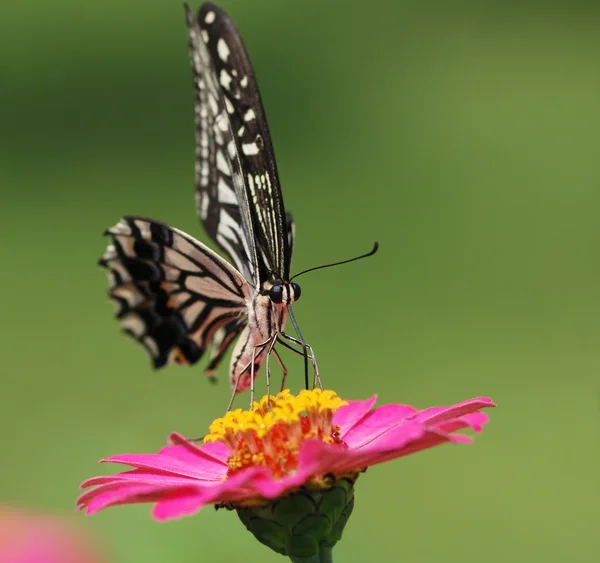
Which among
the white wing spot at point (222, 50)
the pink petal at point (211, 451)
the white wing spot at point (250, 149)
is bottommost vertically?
the pink petal at point (211, 451)

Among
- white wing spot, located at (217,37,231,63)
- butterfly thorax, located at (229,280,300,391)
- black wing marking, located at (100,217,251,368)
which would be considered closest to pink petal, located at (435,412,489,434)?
butterfly thorax, located at (229,280,300,391)

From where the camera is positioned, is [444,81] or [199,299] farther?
[444,81]

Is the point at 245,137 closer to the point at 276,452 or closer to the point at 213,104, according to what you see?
the point at 213,104

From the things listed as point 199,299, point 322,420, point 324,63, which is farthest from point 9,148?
point 322,420

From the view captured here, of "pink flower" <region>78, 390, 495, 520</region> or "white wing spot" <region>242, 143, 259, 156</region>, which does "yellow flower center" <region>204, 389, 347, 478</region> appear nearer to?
"pink flower" <region>78, 390, 495, 520</region>

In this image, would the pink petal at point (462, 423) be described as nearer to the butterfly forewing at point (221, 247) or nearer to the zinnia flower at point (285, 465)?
the zinnia flower at point (285, 465)

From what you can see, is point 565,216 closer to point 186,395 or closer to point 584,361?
point 584,361

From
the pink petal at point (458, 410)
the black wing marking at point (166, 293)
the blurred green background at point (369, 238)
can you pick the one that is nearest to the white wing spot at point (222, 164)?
the black wing marking at point (166, 293)
